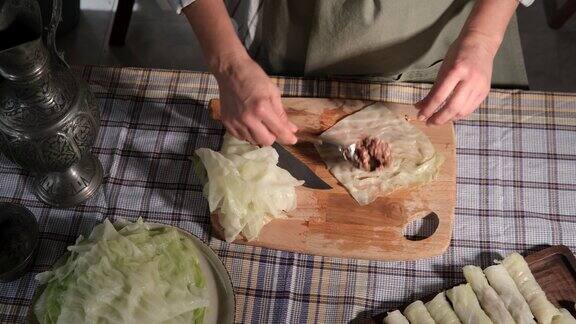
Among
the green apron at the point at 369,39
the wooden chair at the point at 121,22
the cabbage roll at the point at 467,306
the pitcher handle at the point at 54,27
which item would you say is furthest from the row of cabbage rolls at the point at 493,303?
the wooden chair at the point at 121,22

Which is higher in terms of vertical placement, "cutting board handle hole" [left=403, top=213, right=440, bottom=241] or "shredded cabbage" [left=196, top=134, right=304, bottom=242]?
"cutting board handle hole" [left=403, top=213, right=440, bottom=241]

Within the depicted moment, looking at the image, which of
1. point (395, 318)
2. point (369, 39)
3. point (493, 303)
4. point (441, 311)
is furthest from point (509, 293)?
point (369, 39)

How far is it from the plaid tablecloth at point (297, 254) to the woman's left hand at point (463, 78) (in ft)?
0.90

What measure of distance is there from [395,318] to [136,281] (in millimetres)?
653

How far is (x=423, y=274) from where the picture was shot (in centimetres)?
155

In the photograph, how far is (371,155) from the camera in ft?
5.41

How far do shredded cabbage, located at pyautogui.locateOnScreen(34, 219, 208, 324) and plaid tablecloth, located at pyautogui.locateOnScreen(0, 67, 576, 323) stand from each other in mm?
165

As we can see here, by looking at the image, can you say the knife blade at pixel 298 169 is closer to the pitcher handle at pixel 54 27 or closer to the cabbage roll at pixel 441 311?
the cabbage roll at pixel 441 311

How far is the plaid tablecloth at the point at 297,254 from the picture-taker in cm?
154

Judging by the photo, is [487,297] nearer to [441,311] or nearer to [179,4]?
[441,311]

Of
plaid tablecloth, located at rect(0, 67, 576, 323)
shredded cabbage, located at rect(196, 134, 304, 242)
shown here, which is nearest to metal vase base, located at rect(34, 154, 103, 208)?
plaid tablecloth, located at rect(0, 67, 576, 323)

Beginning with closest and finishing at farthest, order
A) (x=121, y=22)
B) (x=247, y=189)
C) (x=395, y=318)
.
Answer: (x=395, y=318), (x=247, y=189), (x=121, y=22)

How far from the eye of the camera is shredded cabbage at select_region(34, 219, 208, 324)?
1.33m

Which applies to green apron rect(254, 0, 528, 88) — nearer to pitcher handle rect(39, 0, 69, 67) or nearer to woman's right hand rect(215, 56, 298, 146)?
woman's right hand rect(215, 56, 298, 146)
